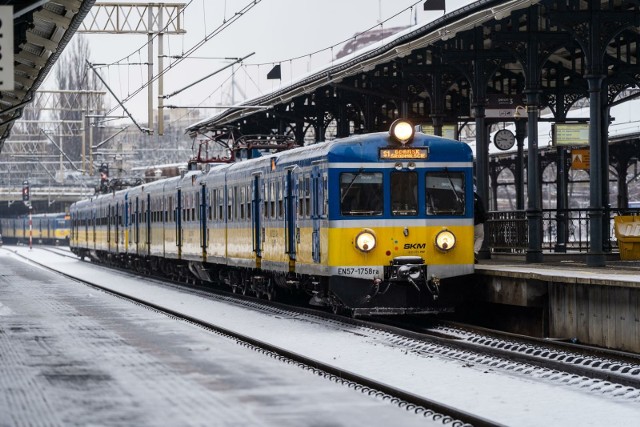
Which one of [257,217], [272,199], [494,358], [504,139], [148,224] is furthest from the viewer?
[148,224]

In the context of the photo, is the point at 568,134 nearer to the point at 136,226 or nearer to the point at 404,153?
the point at 404,153

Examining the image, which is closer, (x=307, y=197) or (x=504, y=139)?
(x=307, y=197)

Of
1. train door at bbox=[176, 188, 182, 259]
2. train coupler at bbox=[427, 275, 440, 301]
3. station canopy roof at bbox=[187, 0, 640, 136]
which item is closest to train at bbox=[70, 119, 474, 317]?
train coupler at bbox=[427, 275, 440, 301]

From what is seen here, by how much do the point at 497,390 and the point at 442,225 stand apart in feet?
26.7

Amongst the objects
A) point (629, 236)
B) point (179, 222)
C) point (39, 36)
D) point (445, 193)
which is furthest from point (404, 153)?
point (179, 222)

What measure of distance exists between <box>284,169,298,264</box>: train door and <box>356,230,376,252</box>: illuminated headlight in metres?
2.67

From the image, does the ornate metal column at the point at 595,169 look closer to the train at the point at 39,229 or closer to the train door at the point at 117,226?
the train door at the point at 117,226

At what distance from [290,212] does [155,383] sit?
33.4 feet

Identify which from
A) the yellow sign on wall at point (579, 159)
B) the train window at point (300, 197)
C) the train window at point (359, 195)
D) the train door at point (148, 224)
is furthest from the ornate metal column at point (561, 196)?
the train door at point (148, 224)

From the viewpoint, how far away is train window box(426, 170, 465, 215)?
20.2 m

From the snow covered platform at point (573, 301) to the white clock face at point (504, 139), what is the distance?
11.0 metres

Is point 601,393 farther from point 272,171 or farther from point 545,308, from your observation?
point 272,171

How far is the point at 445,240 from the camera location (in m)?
20.0

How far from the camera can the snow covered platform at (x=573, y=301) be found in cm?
1630
